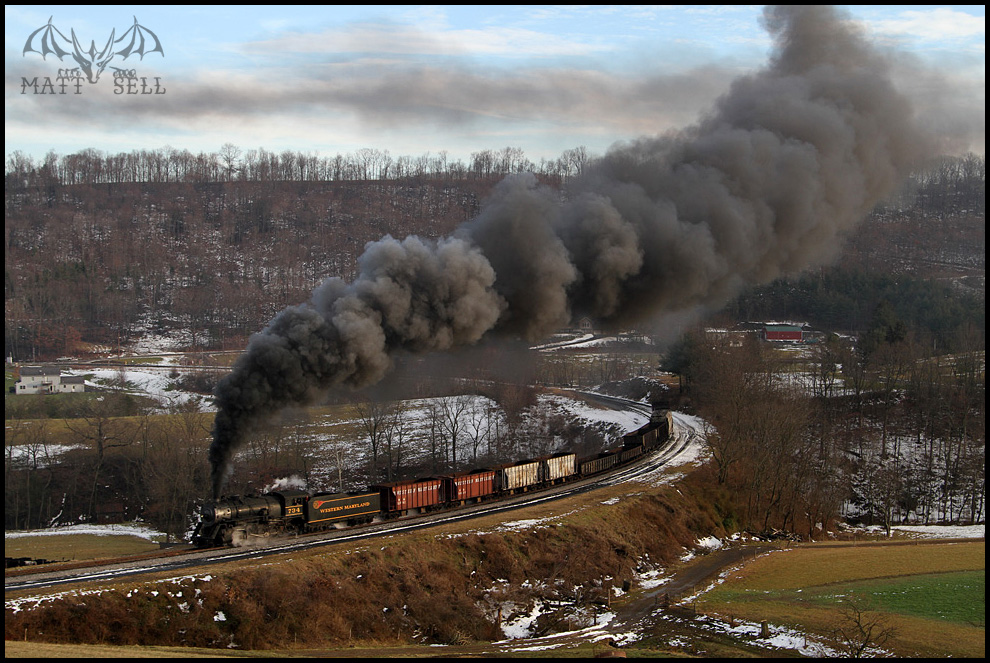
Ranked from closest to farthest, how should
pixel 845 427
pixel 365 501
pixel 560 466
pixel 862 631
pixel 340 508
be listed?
1. pixel 862 631
2. pixel 340 508
3. pixel 365 501
4. pixel 560 466
5. pixel 845 427

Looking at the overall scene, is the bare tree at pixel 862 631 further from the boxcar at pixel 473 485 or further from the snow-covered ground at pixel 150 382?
the snow-covered ground at pixel 150 382

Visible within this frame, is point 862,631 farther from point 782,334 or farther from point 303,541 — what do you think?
point 782,334

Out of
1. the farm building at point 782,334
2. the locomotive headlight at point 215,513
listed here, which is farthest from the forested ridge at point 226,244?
the locomotive headlight at point 215,513

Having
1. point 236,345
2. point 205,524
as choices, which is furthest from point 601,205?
point 236,345

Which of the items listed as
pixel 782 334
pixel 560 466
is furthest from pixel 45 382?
pixel 782 334

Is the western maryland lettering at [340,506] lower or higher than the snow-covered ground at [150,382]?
higher

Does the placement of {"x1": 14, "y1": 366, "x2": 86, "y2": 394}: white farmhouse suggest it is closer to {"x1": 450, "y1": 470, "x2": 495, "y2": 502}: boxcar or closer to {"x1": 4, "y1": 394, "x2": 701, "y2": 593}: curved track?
{"x1": 450, "y1": 470, "x2": 495, "y2": 502}: boxcar

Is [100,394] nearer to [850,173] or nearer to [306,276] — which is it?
[306,276]
